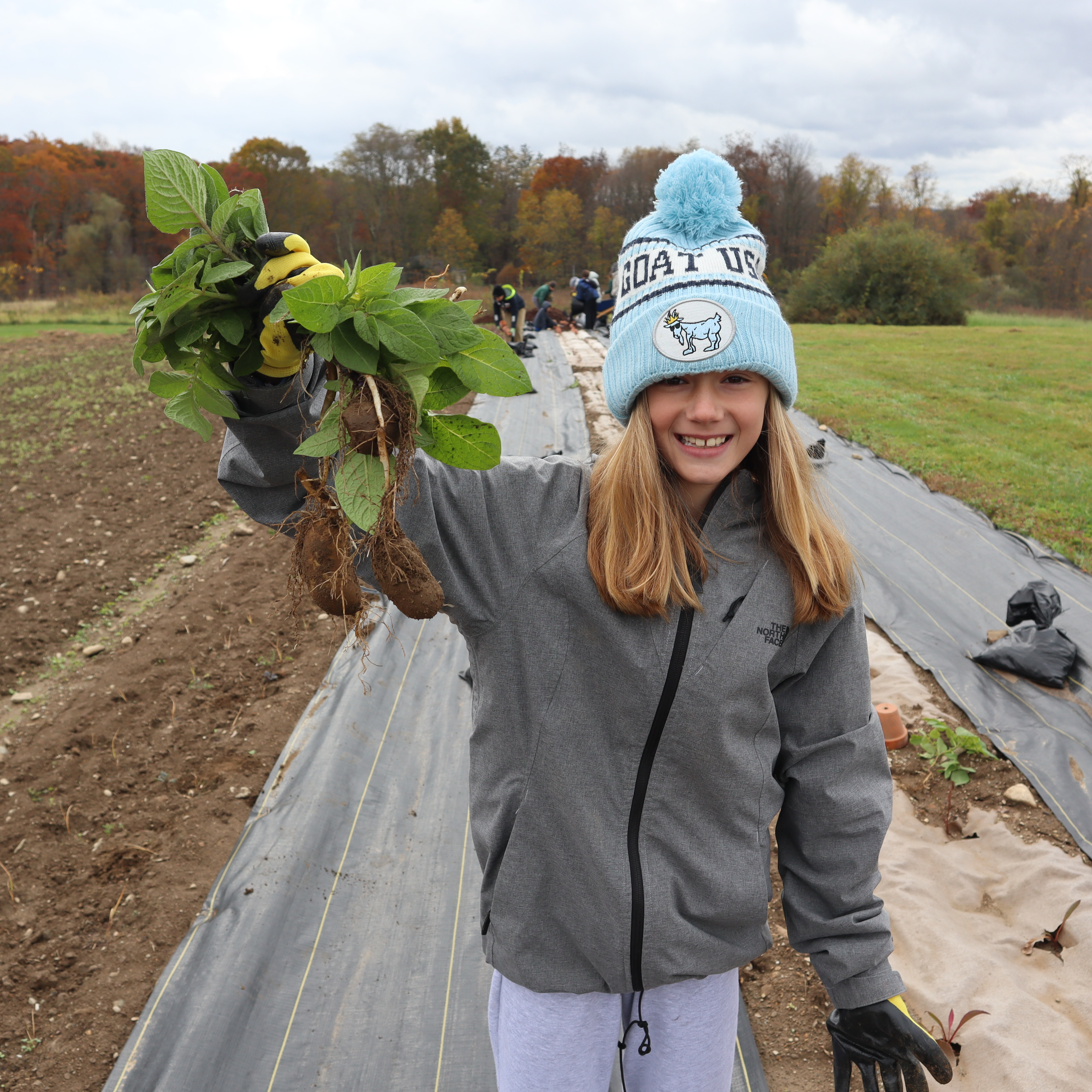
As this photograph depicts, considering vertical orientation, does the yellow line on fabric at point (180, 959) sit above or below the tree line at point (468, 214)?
below

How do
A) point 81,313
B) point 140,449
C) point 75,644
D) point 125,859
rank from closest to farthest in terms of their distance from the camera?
point 125,859 < point 75,644 < point 140,449 < point 81,313

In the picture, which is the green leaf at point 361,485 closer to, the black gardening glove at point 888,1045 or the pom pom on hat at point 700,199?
the pom pom on hat at point 700,199

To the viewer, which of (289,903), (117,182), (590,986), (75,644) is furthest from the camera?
(117,182)

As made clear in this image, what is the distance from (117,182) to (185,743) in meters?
32.5

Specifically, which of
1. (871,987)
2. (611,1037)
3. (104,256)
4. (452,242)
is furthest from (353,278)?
(104,256)

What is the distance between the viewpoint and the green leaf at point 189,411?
1.09 m

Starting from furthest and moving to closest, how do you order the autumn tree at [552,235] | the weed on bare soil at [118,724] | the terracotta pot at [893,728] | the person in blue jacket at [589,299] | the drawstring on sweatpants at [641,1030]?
the autumn tree at [552,235] < the person in blue jacket at [589,299] < the terracotta pot at [893,728] < the weed on bare soil at [118,724] < the drawstring on sweatpants at [641,1030]

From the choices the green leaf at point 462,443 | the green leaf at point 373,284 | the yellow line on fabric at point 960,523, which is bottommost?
the yellow line on fabric at point 960,523

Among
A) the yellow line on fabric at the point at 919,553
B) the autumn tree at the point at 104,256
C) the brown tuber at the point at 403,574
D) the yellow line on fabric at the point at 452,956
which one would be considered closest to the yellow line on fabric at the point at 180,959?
the yellow line on fabric at the point at 452,956

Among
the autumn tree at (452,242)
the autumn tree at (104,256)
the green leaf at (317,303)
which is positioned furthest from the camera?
the autumn tree at (452,242)

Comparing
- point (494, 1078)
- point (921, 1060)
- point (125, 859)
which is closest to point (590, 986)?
point (921, 1060)

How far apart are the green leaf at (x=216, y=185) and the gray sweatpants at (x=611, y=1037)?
130 centimetres

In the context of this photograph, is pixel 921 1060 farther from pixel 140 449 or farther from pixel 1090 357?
pixel 1090 357

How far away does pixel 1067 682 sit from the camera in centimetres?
374
